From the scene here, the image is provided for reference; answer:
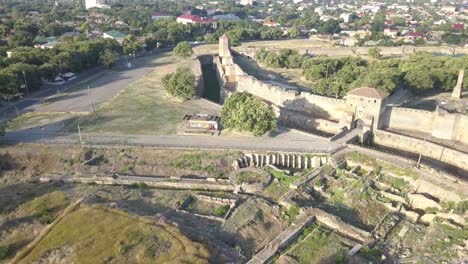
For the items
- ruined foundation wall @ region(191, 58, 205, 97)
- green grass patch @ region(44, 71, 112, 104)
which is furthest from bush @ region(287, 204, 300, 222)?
green grass patch @ region(44, 71, 112, 104)

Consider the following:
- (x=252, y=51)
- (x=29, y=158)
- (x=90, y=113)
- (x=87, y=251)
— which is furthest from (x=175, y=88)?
(x=252, y=51)

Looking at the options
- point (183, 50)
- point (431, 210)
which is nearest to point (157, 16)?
point (183, 50)

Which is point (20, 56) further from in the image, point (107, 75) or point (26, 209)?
point (26, 209)

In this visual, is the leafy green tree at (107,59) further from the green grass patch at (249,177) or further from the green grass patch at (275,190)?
the green grass patch at (275,190)

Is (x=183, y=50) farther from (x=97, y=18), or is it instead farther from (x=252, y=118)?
(x=97, y=18)

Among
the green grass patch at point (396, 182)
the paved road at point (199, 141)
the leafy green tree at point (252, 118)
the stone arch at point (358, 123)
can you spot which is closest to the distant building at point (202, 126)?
the paved road at point (199, 141)
